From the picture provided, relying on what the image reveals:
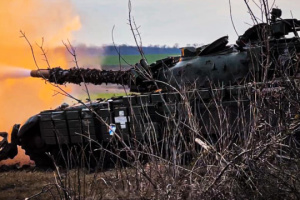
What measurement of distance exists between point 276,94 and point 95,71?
8.49 meters

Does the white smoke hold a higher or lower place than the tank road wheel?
higher

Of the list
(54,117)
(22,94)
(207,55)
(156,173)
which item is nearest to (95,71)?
(54,117)

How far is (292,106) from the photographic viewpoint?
505cm

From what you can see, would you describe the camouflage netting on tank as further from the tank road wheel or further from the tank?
the tank road wheel

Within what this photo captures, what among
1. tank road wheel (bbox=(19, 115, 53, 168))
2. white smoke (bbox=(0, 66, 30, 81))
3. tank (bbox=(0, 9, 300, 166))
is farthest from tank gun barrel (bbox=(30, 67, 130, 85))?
white smoke (bbox=(0, 66, 30, 81))

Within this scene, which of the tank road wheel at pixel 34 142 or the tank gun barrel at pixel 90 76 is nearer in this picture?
the tank gun barrel at pixel 90 76

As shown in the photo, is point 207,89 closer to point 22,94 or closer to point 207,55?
point 207,55

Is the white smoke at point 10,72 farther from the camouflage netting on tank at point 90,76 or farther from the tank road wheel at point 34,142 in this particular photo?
the camouflage netting on tank at point 90,76

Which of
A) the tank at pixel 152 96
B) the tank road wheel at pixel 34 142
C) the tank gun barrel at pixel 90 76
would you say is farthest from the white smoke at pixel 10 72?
the tank gun barrel at pixel 90 76

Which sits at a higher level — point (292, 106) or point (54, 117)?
point (292, 106)

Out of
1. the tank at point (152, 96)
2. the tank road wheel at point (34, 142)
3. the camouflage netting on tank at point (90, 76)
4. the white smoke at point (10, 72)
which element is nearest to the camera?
the tank at point (152, 96)

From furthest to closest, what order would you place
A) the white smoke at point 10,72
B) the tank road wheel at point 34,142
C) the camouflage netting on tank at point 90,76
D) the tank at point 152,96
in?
1. the white smoke at point 10,72
2. the tank road wheel at point 34,142
3. the camouflage netting on tank at point 90,76
4. the tank at point 152,96

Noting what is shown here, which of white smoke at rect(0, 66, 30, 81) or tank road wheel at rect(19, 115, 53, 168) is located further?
white smoke at rect(0, 66, 30, 81)

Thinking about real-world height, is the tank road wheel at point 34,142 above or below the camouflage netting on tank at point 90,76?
below
